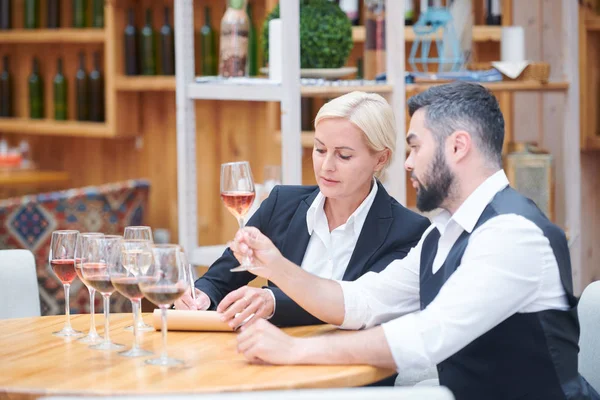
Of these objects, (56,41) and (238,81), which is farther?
(56,41)

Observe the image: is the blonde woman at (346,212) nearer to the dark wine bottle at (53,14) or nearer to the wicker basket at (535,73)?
the wicker basket at (535,73)

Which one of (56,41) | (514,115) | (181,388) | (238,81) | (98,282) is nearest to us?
(181,388)

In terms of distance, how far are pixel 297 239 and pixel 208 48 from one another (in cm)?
285

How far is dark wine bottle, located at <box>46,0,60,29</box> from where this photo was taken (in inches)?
238

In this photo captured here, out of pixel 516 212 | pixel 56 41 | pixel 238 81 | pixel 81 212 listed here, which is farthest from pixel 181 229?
pixel 56 41

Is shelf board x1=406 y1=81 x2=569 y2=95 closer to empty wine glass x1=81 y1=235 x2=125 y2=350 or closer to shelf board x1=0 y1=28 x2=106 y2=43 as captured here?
empty wine glass x1=81 y1=235 x2=125 y2=350

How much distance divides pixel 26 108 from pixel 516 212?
5063mm

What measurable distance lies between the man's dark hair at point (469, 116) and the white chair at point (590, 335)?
479 millimetres

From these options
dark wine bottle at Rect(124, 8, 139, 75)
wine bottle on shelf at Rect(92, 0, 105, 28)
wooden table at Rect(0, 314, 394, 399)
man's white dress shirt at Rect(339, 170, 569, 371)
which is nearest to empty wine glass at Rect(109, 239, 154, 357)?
wooden table at Rect(0, 314, 394, 399)

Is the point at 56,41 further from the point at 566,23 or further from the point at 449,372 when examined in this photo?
the point at 449,372

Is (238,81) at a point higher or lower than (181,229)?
higher

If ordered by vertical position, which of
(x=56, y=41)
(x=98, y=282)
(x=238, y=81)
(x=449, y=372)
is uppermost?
(x=56, y=41)

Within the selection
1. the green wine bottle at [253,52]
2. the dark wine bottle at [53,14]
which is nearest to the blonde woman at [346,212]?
the green wine bottle at [253,52]

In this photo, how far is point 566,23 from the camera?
149 inches
